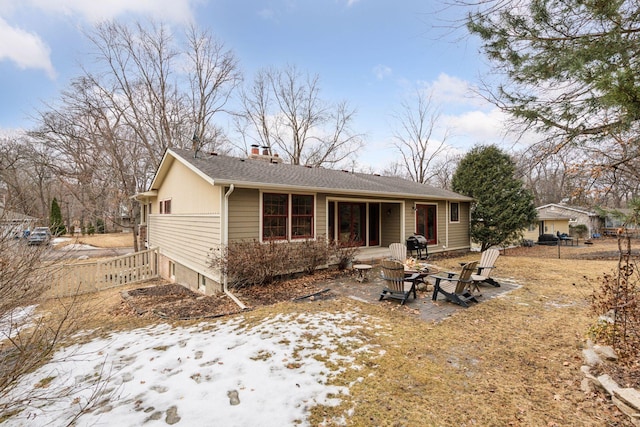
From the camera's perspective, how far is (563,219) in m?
24.7

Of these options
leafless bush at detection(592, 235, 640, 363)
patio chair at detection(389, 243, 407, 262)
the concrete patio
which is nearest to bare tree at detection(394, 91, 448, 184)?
patio chair at detection(389, 243, 407, 262)

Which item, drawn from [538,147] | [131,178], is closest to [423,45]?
[538,147]

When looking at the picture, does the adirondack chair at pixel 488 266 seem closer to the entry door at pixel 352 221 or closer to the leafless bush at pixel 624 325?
the leafless bush at pixel 624 325

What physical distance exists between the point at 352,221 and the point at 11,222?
10.1 metres

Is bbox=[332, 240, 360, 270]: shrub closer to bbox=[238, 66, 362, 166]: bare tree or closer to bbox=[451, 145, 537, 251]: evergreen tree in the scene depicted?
bbox=[451, 145, 537, 251]: evergreen tree

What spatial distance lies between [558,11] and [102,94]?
2278cm

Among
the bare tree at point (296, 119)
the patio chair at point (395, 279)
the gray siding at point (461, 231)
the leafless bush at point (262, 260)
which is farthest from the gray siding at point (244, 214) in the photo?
the bare tree at point (296, 119)

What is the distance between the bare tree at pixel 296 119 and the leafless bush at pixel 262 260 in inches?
698

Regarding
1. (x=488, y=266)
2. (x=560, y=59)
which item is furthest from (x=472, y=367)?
(x=488, y=266)

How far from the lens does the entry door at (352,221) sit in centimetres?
1159

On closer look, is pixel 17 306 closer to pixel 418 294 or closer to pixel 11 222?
pixel 11 222

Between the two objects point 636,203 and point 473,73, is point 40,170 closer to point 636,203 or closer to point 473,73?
point 473,73

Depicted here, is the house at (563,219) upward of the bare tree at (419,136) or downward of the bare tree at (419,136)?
downward

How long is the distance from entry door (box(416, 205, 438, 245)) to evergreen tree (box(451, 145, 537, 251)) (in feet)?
10.4
